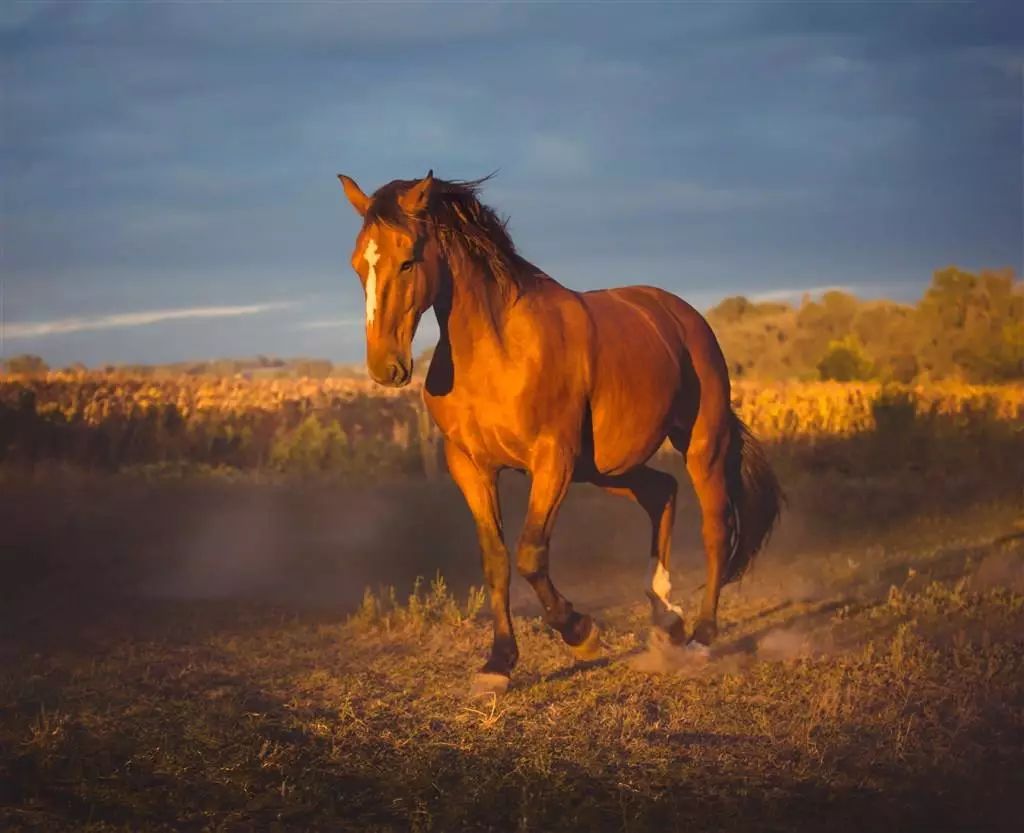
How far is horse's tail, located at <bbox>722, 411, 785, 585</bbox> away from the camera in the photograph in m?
8.82

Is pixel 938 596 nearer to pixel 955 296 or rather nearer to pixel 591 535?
pixel 591 535

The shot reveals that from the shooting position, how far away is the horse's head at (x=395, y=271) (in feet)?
20.0

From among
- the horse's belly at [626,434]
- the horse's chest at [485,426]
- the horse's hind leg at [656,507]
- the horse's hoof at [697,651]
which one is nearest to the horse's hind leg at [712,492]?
the horse's hind leg at [656,507]

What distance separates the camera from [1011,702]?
6457 mm

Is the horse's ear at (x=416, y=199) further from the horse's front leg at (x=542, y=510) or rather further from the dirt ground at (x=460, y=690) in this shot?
the dirt ground at (x=460, y=690)

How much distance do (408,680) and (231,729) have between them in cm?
152

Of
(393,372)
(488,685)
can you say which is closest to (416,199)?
(393,372)

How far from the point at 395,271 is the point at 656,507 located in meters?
3.11

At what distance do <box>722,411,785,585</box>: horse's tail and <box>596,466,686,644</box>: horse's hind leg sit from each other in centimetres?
51

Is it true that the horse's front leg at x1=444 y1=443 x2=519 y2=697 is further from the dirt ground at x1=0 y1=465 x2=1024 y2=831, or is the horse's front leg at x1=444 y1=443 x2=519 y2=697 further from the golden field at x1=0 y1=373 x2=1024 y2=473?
the golden field at x1=0 y1=373 x2=1024 y2=473

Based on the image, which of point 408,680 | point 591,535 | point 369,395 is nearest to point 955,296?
point 369,395

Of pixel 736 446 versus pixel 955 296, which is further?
pixel 955 296

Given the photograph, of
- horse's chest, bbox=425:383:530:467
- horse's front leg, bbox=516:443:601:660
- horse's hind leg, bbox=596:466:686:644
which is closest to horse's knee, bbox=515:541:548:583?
horse's front leg, bbox=516:443:601:660

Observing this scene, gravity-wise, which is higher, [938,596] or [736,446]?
[736,446]
